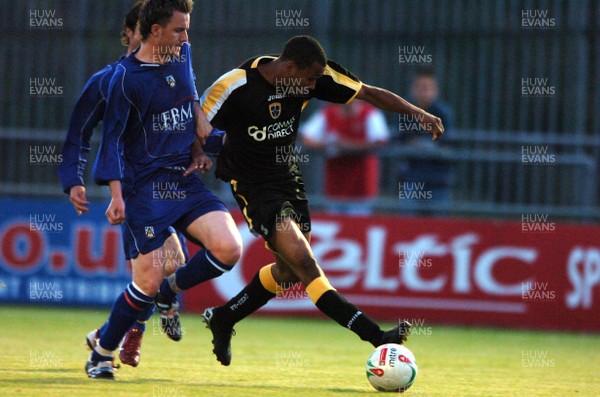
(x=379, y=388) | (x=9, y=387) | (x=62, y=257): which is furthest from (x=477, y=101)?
(x=9, y=387)

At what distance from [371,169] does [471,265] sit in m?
1.63

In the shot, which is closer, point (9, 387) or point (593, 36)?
point (9, 387)

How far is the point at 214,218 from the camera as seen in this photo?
7656mm

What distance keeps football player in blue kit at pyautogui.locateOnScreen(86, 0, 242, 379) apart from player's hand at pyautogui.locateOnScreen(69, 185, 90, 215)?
27cm

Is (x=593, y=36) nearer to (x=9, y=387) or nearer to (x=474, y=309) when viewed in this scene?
(x=474, y=309)

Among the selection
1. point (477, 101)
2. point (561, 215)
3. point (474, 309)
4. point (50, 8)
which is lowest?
point (474, 309)

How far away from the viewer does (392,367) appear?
6.98m

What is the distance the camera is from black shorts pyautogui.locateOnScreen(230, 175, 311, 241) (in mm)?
7688
